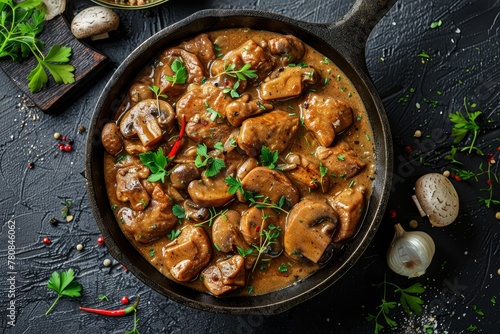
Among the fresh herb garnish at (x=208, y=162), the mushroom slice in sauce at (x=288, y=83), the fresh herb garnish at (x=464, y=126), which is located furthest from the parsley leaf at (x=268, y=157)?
the fresh herb garnish at (x=464, y=126)

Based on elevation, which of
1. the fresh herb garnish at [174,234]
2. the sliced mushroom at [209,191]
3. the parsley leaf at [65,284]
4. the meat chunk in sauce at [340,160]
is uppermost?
the meat chunk in sauce at [340,160]

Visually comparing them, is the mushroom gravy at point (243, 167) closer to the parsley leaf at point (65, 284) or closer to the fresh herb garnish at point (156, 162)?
the fresh herb garnish at point (156, 162)

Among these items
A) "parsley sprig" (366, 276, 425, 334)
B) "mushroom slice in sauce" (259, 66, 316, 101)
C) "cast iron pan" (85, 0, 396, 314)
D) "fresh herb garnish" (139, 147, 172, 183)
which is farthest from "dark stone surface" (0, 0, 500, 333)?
"fresh herb garnish" (139, 147, 172, 183)

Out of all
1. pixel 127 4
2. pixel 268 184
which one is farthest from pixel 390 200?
pixel 127 4

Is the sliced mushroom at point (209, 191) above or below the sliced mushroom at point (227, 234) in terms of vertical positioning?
above

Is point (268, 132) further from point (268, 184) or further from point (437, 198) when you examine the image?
point (437, 198)

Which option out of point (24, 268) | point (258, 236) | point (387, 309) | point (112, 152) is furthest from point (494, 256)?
point (24, 268)
